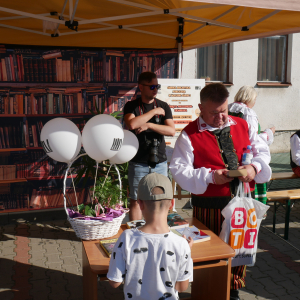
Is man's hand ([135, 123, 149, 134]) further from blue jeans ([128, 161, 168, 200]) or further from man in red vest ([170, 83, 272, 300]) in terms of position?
man in red vest ([170, 83, 272, 300])

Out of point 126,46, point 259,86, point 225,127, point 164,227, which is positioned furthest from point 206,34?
point 259,86

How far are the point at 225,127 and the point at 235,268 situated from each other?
3.62 feet

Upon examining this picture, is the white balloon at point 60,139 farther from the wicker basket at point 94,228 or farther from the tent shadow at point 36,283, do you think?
the tent shadow at point 36,283

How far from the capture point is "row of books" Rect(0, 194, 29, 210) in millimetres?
4833

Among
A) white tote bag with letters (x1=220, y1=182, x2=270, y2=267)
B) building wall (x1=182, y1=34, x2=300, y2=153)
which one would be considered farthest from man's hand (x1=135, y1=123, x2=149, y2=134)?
building wall (x1=182, y1=34, x2=300, y2=153)

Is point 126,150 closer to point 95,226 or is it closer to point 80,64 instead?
point 95,226

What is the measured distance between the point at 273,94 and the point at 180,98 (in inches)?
231

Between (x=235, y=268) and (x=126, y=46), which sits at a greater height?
(x=126, y=46)

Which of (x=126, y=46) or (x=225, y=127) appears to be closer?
(x=225, y=127)

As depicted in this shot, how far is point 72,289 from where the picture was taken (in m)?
3.20

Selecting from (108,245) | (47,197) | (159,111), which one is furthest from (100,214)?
(47,197)

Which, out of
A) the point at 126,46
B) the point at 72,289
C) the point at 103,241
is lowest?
the point at 72,289

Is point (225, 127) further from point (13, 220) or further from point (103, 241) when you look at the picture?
point (13, 220)

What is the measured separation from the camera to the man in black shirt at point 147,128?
3.52 metres
